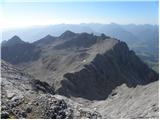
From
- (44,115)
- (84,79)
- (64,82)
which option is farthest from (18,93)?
(84,79)

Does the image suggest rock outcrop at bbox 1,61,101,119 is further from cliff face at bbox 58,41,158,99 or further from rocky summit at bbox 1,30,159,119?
cliff face at bbox 58,41,158,99

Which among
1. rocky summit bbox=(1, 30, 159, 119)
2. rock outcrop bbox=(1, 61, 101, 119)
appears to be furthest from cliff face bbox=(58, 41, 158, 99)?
rock outcrop bbox=(1, 61, 101, 119)

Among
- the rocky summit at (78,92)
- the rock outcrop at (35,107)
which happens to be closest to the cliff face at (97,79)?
the rocky summit at (78,92)

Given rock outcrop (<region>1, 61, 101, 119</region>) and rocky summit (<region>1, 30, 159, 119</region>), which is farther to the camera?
rocky summit (<region>1, 30, 159, 119</region>)

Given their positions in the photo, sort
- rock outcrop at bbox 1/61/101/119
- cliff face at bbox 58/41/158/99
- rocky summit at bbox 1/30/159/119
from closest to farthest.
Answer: rock outcrop at bbox 1/61/101/119 < rocky summit at bbox 1/30/159/119 < cliff face at bbox 58/41/158/99

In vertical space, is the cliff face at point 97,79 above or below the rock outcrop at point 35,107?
below

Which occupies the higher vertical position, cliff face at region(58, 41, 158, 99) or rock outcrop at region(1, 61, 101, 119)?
rock outcrop at region(1, 61, 101, 119)

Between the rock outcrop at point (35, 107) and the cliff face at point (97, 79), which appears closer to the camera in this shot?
the rock outcrop at point (35, 107)

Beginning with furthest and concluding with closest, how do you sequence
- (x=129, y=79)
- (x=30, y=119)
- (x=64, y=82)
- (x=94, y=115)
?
(x=129, y=79)
(x=64, y=82)
(x=94, y=115)
(x=30, y=119)

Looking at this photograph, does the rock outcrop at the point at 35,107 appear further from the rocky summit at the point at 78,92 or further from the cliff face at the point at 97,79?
the cliff face at the point at 97,79

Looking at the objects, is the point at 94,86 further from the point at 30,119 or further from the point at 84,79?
the point at 30,119

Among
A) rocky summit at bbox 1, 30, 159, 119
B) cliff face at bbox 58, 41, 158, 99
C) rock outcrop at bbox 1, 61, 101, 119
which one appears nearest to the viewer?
rock outcrop at bbox 1, 61, 101, 119
